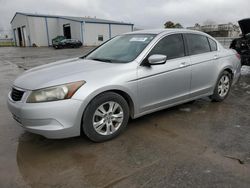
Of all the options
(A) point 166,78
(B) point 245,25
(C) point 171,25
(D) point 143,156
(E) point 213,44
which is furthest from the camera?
(C) point 171,25

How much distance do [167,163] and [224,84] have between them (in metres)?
2.98

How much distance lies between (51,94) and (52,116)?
0.89 feet

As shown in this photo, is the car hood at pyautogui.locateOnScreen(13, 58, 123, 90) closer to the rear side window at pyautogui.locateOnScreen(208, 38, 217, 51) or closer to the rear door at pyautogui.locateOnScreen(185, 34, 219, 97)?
the rear door at pyautogui.locateOnScreen(185, 34, 219, 97)

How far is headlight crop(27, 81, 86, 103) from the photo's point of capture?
114 inches

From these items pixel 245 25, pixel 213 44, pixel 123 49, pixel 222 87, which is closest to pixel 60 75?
pixel 123 49

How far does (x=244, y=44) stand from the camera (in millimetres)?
8273

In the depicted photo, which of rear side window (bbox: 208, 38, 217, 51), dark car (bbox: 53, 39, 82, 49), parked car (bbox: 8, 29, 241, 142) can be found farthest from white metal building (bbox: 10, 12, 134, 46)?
parked car (bbox: 8, 29, 241, 142)

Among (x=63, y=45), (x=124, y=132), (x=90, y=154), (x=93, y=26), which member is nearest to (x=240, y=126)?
(x=124, y=132)

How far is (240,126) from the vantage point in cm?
387

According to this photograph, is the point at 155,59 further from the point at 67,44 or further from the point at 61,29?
the point at 61,29

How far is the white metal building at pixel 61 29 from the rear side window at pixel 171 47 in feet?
117

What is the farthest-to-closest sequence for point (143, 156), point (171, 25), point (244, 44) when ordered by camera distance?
point (171, 25), point (244, 44), point (143, 156)

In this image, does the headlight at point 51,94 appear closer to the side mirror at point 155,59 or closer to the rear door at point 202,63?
the side mirror at point 155,59

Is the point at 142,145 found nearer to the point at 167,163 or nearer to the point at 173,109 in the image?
the point at 167,163
